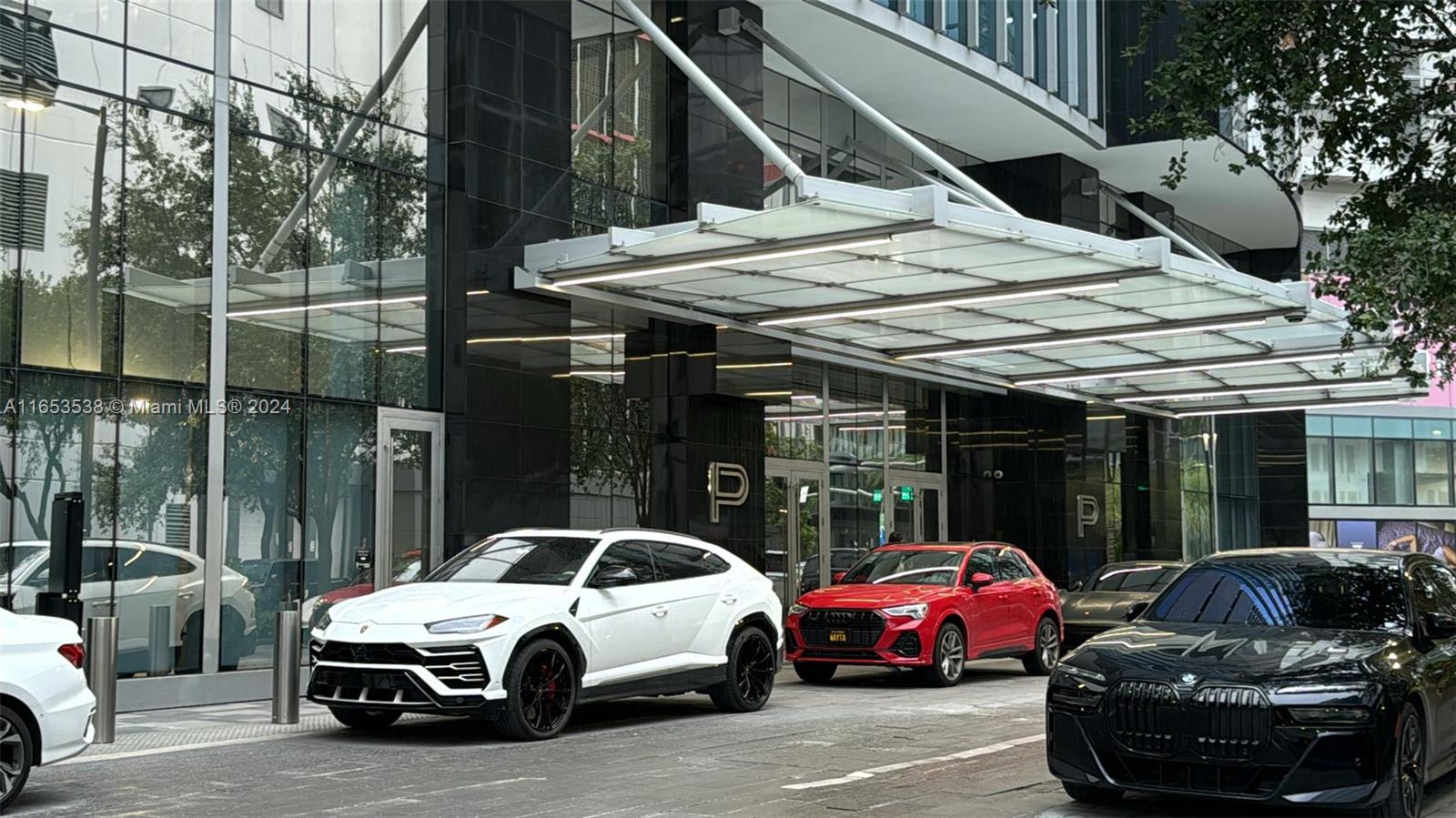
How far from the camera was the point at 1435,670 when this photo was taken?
9.40 metres

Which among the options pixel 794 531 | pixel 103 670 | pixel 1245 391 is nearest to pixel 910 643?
pixel 794 531

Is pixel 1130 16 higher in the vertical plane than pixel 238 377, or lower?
higher

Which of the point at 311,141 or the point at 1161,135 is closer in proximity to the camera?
the point at 311,141

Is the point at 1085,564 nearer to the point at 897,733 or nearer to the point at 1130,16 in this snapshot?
the point at 1130,16

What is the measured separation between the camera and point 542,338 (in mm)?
20297

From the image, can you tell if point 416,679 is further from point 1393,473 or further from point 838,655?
point 1393,473

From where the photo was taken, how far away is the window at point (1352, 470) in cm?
7525

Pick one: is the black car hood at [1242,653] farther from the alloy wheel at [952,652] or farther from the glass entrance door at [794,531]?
the glass entrance door at [794,531]

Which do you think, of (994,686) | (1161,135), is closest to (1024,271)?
(994,686)

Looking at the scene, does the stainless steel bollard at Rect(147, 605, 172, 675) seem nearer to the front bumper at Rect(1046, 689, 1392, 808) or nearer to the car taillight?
the car taillight

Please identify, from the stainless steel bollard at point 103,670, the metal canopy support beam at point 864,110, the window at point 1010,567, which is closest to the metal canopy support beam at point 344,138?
the metal canopy support beam at point 864,110

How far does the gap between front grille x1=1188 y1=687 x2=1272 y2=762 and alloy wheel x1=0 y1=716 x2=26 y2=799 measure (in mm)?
6518

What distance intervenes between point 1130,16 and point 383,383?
67.8ft

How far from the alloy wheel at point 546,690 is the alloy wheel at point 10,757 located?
410 centimetres
